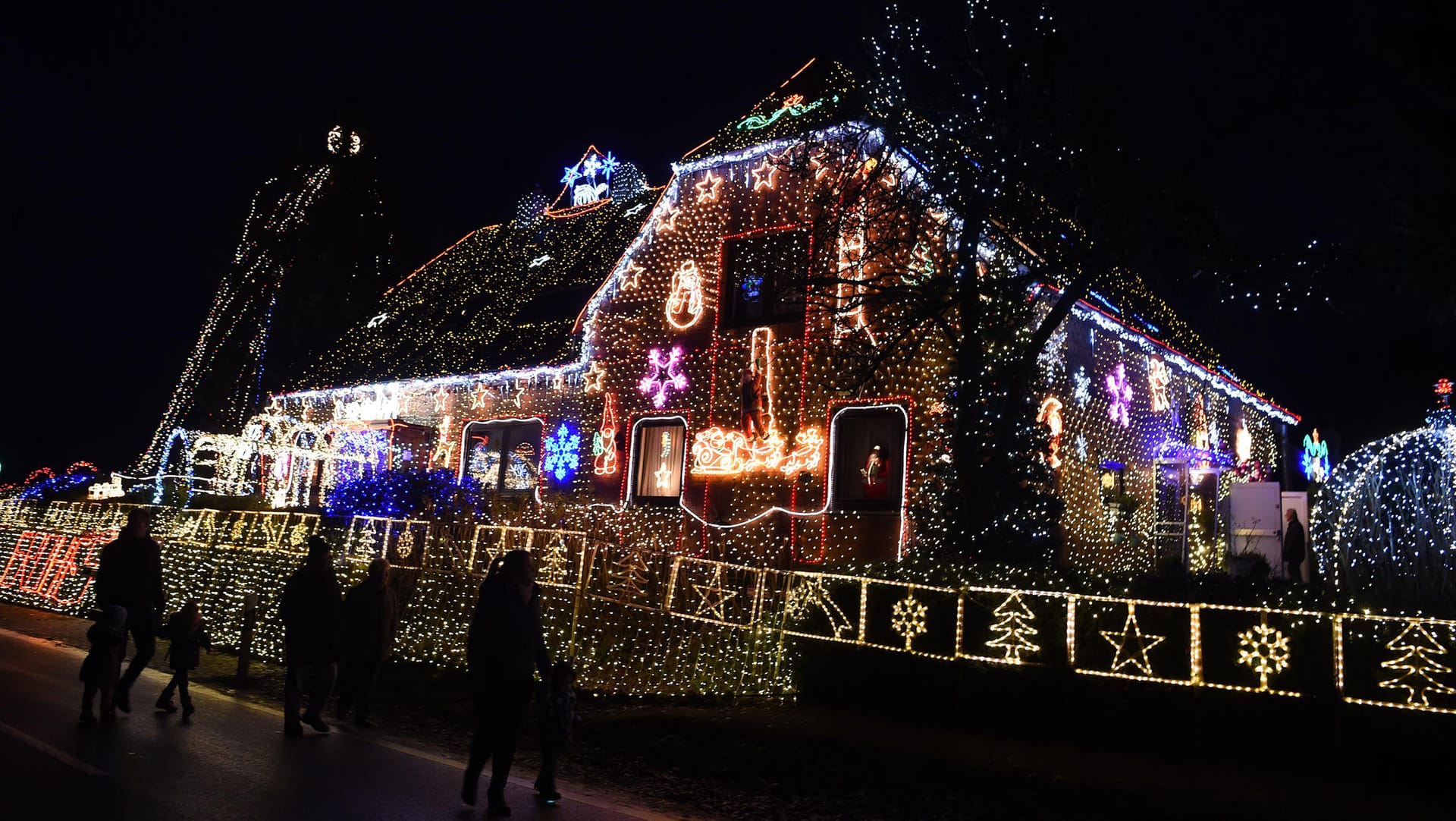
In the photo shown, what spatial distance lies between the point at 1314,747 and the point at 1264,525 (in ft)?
42.4

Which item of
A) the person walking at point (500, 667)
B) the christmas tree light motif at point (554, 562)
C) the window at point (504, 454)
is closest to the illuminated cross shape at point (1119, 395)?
the christmas tree light motif at point (554, 562)

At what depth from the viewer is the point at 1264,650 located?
8.46m

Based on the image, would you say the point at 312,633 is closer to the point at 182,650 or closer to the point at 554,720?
the point at 182,650

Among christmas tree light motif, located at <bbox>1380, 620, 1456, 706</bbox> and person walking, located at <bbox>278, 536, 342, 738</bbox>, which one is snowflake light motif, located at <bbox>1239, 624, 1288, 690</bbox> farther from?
person walking, located at <bbox>278, 536, 342, 738</bbox>

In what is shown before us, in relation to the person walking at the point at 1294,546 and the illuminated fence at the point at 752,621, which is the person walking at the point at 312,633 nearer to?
the illuminated fence at the point at 752,621

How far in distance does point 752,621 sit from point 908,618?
2.04 m

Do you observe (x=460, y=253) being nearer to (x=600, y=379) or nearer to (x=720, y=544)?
(x=600, y=379)

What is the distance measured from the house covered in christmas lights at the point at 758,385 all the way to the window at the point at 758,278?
0.04 meters

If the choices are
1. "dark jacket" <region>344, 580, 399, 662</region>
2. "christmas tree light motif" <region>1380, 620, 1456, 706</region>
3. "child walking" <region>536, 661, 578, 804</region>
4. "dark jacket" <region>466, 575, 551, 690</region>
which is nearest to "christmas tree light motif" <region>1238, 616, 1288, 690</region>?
"christmas tree light motif" <region>1380, 620, 1456, 706</region>

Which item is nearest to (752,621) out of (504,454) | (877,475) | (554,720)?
(877,475)

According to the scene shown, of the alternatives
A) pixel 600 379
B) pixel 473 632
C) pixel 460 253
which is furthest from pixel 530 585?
pixel 460 253

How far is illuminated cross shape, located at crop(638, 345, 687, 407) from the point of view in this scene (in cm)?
1756

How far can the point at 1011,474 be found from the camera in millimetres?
13297

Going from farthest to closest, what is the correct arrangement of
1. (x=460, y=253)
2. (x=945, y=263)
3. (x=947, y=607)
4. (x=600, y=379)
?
(x=460, y=253), (x=600, y=379), (x=945, y=263), (x=947, y=607)
